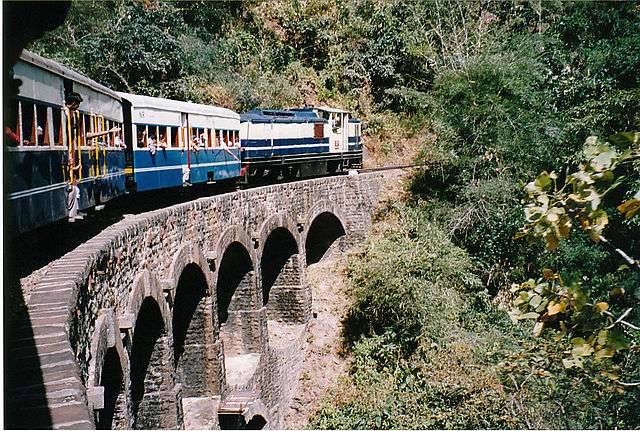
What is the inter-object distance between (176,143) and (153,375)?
16.0 ft

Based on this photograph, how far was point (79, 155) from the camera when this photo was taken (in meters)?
8.30

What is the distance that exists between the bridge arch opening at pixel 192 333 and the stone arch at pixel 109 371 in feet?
14.4

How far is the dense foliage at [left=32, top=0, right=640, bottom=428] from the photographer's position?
15398 mm

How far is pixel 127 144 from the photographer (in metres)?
11.8

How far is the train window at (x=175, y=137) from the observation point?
13148 millimetres

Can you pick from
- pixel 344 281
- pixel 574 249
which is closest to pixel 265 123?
pixel 344 281

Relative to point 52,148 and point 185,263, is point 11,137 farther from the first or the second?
point 185,263

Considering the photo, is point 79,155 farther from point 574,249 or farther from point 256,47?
point 256,47

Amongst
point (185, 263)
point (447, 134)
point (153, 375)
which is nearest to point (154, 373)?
point (153, 375)

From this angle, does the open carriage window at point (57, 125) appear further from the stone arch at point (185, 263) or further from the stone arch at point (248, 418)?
the stone arch at point (248, 418)

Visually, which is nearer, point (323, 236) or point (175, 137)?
point (175, 137)

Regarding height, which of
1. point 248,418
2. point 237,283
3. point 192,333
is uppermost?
point 237,283

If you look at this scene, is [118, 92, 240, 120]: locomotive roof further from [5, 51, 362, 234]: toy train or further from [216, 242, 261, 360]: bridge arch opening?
[216, 242, 261, 360]: bridge arch opening

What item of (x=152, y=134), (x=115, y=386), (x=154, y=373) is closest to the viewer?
(x=115, y=386)
